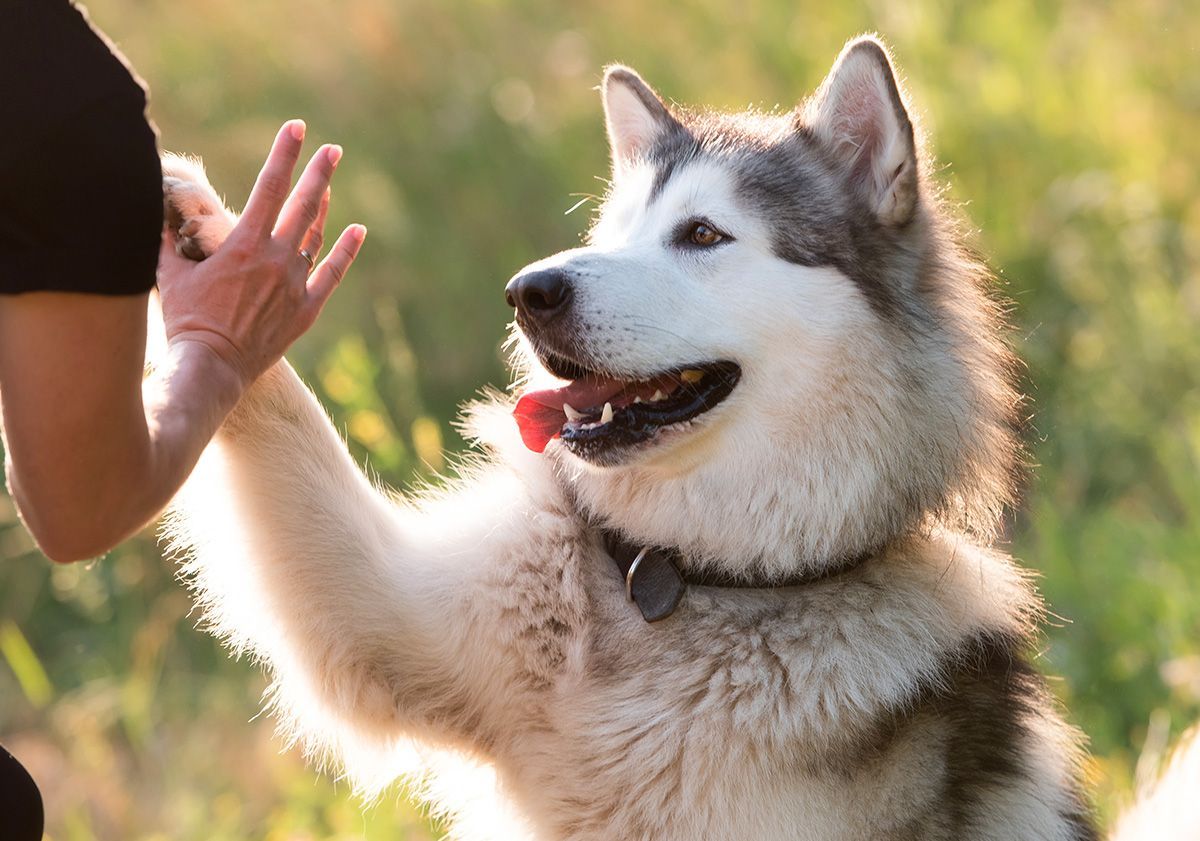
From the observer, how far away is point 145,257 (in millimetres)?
1736

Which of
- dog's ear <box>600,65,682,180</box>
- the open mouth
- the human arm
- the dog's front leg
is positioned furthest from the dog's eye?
the human arm

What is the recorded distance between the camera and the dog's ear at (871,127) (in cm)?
298

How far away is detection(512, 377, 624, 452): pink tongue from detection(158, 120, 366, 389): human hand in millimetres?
629

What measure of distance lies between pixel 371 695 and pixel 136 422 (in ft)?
3.95

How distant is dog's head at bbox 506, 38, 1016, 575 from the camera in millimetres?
2871

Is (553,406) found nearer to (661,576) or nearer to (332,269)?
(661,576)

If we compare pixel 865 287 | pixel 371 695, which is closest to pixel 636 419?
pixel 865 287

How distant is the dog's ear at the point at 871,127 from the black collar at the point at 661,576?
85 centimetres

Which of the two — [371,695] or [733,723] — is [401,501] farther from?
[733,723]

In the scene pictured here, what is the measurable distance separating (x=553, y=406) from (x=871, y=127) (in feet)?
3.27

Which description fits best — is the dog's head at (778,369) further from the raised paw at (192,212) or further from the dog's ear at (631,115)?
the raised paw at (192,212)

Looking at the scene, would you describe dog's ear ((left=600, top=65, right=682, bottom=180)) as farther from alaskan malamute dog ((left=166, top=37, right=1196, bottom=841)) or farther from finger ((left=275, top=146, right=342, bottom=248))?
finger ((left=275, top=146, right=342, bottom=248))

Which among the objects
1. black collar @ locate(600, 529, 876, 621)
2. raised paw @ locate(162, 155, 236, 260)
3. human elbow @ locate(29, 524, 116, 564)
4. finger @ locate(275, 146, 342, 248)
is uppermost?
finger @ locate(275, 146, 342, 248)

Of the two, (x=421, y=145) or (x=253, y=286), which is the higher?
(x=253, y=286)
